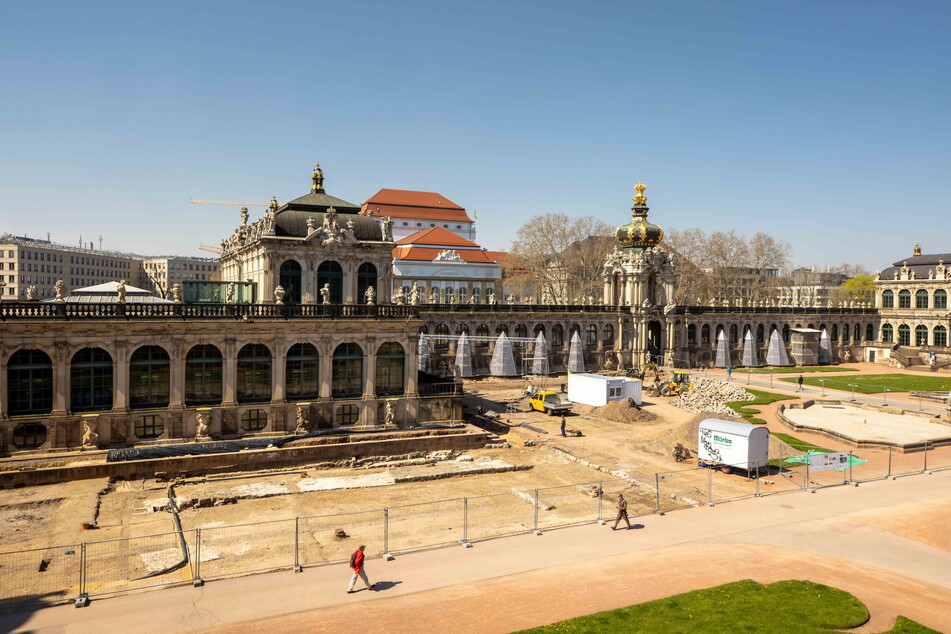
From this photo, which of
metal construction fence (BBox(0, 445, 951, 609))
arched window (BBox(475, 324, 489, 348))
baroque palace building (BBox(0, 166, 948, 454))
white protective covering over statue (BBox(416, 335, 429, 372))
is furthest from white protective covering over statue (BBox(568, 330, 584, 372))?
metal construction fence (BBox(0, 445, 951, 609))

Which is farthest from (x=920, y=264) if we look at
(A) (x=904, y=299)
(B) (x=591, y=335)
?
(B) (x=591, y=335)

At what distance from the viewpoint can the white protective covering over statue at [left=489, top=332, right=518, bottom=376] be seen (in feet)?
228

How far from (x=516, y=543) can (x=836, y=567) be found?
11621 millimetres

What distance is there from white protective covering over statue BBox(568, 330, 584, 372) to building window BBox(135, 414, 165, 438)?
4638 centimetres

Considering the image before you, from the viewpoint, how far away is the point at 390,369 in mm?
44969

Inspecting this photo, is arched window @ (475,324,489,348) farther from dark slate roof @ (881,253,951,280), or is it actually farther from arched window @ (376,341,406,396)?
dark slate roof @ (881,253,951,280)

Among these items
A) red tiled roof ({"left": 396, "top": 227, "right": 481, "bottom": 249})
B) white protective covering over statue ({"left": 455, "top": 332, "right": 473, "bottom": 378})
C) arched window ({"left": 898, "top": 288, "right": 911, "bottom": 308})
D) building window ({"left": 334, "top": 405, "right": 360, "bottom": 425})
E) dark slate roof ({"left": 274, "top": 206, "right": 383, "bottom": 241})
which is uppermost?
red tiled roof ({"left": 396, "top": 227, "right": 481, "bottom": 249})

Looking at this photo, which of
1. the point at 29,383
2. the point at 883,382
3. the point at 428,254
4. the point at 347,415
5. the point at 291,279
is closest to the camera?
the point at 29,383

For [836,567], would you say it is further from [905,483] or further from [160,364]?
[160,364]

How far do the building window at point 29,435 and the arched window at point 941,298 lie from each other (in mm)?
114642

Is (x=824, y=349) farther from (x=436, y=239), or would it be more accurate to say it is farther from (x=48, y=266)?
(x=48, y=266)

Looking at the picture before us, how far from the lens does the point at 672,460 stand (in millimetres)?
40500

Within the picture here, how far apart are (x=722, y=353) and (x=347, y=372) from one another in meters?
59.9

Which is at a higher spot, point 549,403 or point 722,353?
point 722,353
